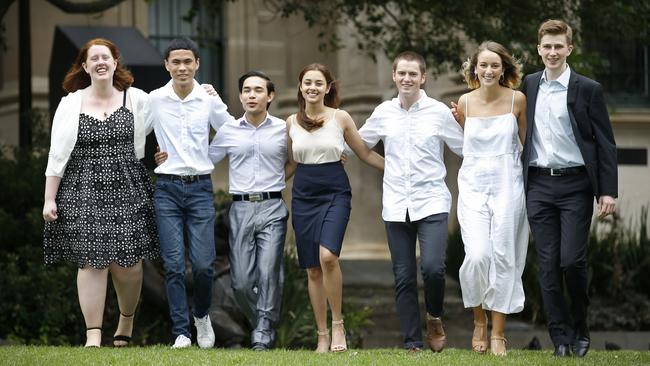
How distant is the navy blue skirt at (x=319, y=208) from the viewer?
33.1ft

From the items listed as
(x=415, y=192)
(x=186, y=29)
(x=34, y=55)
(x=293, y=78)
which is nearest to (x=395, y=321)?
(x=293, y=78)

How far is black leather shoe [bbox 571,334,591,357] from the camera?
389 inches

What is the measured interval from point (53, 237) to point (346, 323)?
4.72 metres

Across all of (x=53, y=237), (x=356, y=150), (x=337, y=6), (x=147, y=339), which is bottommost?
(x=147, y=339)

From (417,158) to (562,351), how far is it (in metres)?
1.69

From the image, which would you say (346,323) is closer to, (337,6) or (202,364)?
(337,6)

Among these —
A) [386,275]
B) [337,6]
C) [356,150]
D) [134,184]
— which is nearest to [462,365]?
[356,150]

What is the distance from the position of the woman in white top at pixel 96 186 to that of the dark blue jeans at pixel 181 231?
0.62 ft

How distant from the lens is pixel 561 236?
977 cm

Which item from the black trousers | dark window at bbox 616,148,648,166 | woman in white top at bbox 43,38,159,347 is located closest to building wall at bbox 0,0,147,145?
dark window at bbox 616,148,648,166

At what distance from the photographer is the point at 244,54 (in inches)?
846

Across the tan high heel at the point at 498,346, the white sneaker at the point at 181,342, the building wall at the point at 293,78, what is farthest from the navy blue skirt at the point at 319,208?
the building wall at the point at 293,78

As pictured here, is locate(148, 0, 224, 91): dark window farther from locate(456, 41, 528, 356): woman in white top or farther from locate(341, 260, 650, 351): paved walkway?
locate(456, 41, 528, 356): woman in white top

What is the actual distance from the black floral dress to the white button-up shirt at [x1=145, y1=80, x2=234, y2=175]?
0.22 m
